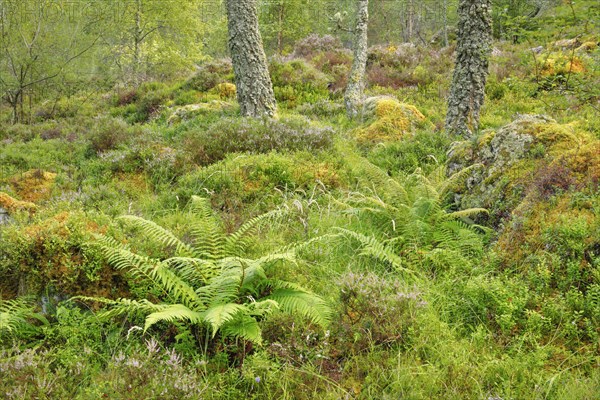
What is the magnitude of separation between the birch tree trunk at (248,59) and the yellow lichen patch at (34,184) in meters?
4.48

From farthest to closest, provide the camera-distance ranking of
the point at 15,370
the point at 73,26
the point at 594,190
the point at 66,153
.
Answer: the point at 73,26
the point at 66,153
the point at 594,190
the point at 15,370

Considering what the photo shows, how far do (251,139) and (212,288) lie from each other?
5.21 metres

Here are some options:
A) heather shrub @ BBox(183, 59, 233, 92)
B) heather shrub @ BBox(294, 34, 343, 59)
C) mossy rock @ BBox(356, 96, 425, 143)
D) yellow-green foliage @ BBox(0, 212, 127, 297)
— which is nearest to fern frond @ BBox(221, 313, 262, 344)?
yellow-green foliage @ BBox(0, 212, 127, 297)

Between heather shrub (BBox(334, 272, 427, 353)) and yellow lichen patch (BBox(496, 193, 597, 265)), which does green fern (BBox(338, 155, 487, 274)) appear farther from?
heather shrub (BBox(334, 272, 427, 353))

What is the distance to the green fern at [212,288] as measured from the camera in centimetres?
314

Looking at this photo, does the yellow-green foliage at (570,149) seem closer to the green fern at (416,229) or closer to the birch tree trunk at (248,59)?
the green fern at (416,229)

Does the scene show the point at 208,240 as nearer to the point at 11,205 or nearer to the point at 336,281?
the point at 336,281

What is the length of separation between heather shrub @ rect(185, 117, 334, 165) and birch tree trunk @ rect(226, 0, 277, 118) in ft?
5.81

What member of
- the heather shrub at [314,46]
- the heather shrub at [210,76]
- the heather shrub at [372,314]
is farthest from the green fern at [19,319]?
the heather shrub at [314,46]

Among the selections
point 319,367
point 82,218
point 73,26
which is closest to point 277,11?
point 73,26

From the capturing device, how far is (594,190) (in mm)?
4105

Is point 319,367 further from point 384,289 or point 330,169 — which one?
point 330,169

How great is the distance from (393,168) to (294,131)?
2.02 m

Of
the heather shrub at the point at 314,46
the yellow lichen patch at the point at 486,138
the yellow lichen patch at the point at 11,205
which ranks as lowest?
the yellow lichen patch at the point at 11,205
